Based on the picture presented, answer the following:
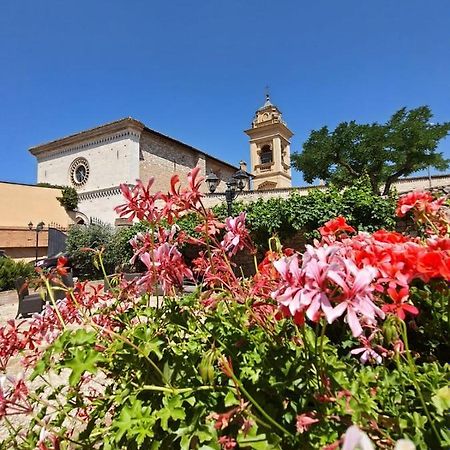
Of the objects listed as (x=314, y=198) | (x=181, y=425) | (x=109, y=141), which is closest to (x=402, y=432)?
(x=181, y=425)

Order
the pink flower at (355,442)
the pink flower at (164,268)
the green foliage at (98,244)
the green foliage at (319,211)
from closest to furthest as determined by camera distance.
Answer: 1. the pink flower at (355,442)
2. the pink flower at (164,268)
3. the green foliage at (319,211)
4. the green foliage at (98,244)

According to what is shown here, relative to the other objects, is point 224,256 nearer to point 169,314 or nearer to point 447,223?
point 169,314

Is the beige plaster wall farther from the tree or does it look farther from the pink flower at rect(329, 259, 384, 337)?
the pink flower at rect(329, 259, 384, 337)

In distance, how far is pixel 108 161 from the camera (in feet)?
70.9

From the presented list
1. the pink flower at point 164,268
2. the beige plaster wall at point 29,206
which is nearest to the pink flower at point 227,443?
the pink flower at point 164,268

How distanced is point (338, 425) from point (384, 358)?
0.41m

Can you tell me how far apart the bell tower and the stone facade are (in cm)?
814

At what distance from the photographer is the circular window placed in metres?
23.1

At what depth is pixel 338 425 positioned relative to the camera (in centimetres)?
77

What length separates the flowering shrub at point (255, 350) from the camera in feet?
2.31

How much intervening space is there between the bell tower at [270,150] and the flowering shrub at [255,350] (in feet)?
97.8

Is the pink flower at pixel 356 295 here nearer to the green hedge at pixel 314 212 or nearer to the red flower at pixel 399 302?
the red flower at pixel 399 302

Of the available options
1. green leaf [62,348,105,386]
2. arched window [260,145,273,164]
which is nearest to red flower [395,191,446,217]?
green leaf [62,348,105,386]

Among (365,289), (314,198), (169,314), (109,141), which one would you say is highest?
(109,141)
